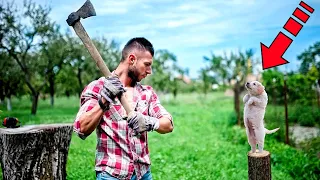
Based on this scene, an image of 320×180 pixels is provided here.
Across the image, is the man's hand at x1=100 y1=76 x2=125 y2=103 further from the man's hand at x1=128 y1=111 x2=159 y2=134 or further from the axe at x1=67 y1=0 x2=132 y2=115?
the axe at x1=67 y1=0 x2=132 y2=115

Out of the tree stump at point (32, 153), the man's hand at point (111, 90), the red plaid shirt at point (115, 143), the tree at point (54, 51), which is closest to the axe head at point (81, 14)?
the red plaid shirt at point (115, 143)

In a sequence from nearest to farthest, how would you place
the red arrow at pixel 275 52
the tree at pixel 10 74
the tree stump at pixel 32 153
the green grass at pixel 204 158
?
1. the red arrow at pixel 275 52
2. the tree stump at pixel 32 153
3. the green grass at pixel 204 158
4. the tree at pixel 10 74

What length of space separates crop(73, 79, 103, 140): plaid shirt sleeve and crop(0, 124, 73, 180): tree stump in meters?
2.06

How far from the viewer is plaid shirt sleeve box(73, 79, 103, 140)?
2262 mm

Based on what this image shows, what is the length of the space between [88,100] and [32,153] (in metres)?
2.17

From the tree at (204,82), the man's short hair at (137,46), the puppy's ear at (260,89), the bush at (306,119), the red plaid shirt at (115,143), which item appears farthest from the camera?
the tree at (204,82)

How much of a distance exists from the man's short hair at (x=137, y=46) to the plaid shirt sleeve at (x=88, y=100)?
0.82 ft

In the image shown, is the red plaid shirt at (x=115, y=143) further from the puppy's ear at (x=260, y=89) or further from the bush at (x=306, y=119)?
the bush at (x=306, y=119)

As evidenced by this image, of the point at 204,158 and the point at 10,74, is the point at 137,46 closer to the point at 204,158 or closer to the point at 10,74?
the point at 204,158

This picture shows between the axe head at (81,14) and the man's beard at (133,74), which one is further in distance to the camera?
the axe head at (81,14)

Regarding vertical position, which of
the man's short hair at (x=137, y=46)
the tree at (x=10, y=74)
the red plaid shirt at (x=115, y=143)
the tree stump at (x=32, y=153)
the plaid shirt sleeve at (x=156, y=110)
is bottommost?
the tree stump at (x=32, y=153)

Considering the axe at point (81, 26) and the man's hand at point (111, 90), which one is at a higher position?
the axe at point (81, 26)

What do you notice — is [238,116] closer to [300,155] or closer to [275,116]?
[275,116]

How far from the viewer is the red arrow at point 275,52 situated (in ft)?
10.9
